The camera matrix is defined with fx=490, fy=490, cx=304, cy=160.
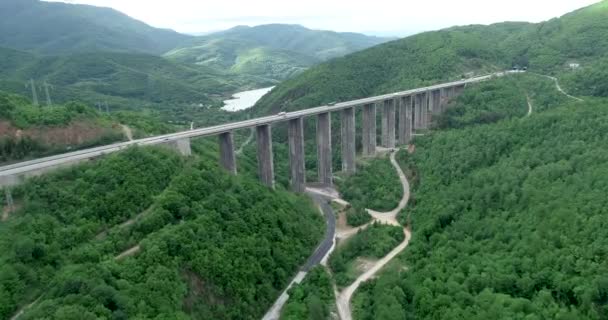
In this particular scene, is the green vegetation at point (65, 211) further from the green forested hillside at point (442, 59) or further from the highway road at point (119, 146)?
the green forested hillside at point (442, 59)

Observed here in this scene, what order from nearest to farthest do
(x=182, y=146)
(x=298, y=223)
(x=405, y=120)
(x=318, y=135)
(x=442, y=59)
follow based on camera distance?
(x=182, y=146)
(x=298, y=223)
(x=318, y=135)
(x=405, y=120)
(x=442, y=59)

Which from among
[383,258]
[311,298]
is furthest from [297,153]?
[311,298]

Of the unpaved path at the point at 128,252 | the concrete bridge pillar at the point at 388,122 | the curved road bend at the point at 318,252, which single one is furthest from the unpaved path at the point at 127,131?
the concrete bridge pillar at the point at 388,122

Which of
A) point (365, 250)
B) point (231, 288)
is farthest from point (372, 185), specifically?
point (231, 288)

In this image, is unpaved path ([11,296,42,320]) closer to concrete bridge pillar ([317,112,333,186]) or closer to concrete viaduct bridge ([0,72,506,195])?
concrete viaduct bridge ([0,72,506,195])

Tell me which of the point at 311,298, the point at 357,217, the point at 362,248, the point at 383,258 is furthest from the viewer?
the point at 357,217

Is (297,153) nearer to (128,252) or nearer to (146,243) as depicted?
(146,243)
